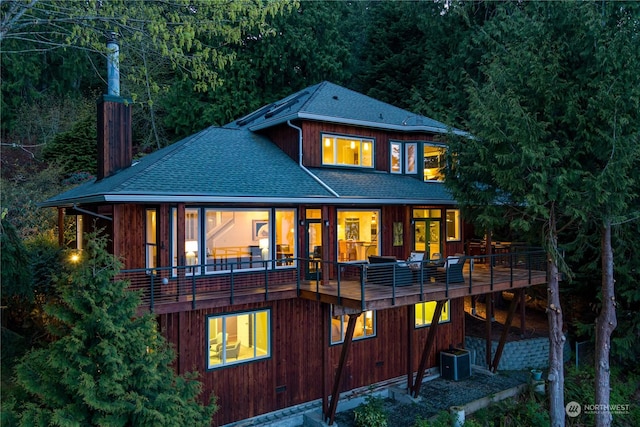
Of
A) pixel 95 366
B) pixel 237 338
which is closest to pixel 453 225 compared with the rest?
pixel 237 338

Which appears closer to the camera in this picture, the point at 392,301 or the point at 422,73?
the point at 392,301

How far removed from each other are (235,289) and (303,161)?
4724 millimetres

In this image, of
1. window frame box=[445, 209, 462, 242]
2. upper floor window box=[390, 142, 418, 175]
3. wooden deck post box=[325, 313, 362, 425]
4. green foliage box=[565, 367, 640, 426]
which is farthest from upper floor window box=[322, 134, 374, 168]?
green foliage box=[565, 367, 640, 426]

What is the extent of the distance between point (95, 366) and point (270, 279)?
16.2 feet

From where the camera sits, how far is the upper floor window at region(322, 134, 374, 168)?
13883 mm

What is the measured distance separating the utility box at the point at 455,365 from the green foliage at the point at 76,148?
62.1 ft

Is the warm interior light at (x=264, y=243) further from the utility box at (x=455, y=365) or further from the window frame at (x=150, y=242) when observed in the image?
the utility box at (x=455, y=365)

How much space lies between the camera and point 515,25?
676 inches

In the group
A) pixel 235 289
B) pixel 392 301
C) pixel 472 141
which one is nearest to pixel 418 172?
pixel 472 141

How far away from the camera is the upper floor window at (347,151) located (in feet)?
45.5

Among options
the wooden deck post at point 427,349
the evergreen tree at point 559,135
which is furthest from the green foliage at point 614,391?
the wooden deck post at point 427,349

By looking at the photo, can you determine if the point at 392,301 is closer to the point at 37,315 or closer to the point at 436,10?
the point at 37,315

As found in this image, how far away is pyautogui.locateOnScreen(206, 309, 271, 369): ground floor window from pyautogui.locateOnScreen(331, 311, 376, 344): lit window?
2174 millimetres

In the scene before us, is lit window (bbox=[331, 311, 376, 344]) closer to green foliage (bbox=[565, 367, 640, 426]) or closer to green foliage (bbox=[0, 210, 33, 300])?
green foliage (bbox=[565, 367, 640, 426])
